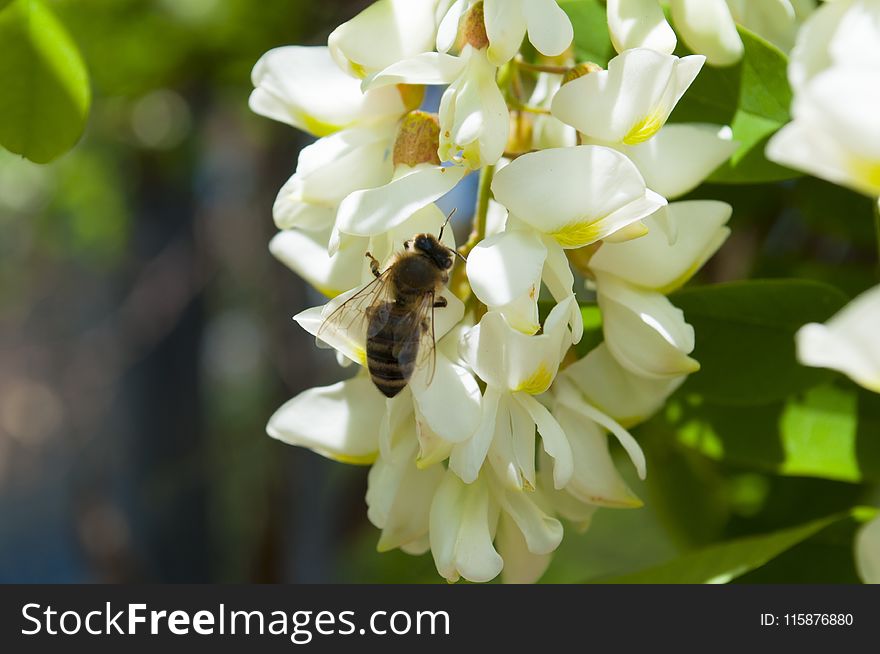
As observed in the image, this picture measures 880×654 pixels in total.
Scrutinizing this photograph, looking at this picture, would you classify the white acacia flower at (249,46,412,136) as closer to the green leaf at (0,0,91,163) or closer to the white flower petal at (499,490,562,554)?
the green leaf at (0,0,91,163)

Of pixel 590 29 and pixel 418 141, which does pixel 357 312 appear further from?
pixel 590 29

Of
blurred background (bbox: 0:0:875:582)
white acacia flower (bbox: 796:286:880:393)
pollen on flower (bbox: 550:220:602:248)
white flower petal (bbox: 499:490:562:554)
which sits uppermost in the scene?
blurred background (bbox: 0:0:875:582)

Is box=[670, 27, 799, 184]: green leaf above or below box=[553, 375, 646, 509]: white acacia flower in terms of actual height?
Result: above

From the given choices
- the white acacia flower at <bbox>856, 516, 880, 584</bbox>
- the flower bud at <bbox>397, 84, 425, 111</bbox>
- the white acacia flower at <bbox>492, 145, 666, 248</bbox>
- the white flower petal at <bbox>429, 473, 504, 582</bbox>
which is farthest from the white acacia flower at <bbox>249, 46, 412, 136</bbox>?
the white acacia flower at <bbox>856, 516, 880, 584</bbox>

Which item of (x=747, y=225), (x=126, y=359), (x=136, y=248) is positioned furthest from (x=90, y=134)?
(x=747, y=225)

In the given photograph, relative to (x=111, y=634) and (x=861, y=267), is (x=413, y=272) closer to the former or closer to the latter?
(x=111, y=634)

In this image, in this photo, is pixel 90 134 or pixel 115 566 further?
pixel 90 134
